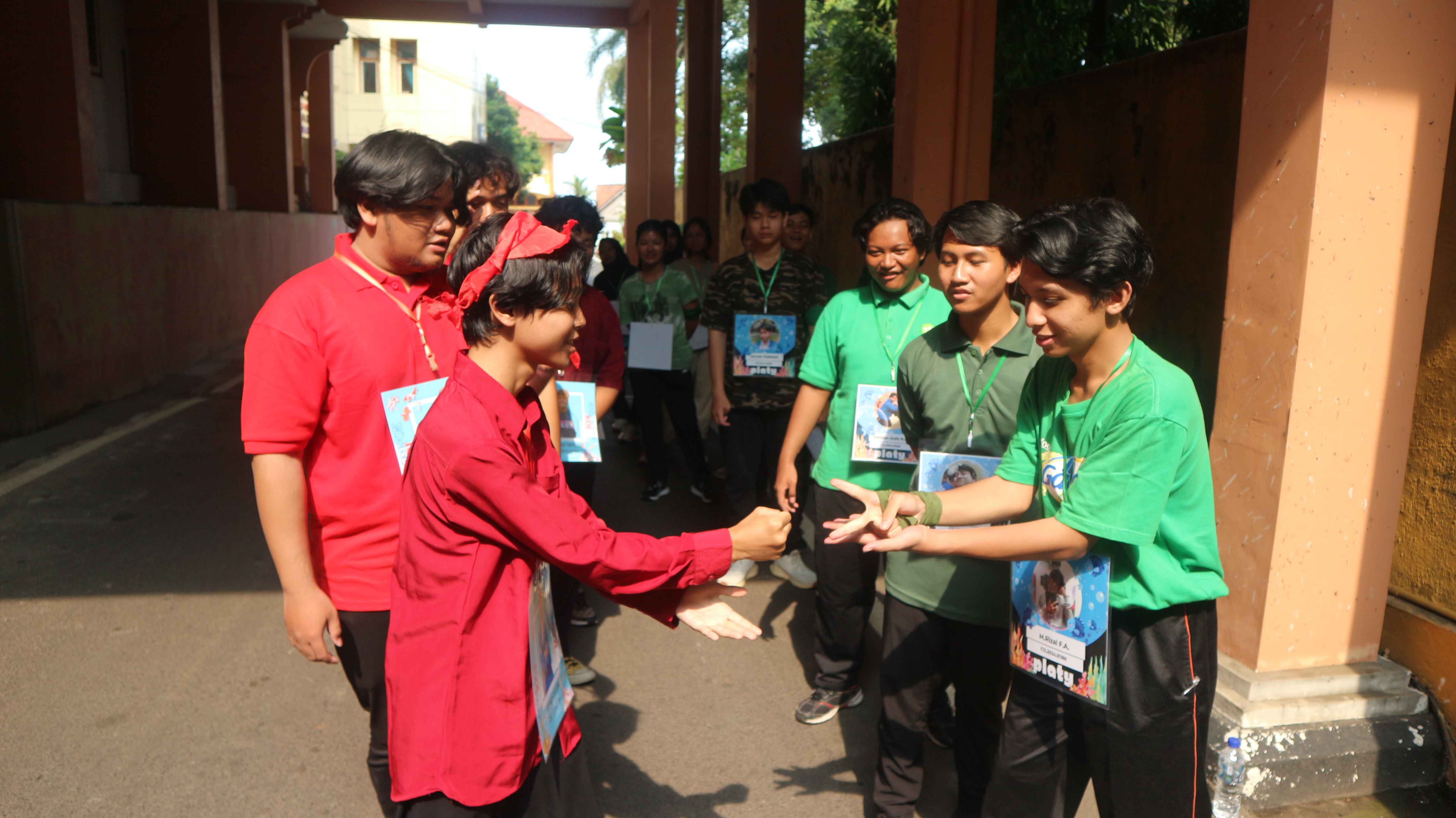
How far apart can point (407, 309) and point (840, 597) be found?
6.76 feet

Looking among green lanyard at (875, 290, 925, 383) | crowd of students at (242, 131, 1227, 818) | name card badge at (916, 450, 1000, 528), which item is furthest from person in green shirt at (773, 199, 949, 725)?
name card badge at (916, 450, 1000, 528)

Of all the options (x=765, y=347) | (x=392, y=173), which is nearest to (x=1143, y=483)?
(x=392, y=173)

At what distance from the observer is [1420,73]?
320 centimetres

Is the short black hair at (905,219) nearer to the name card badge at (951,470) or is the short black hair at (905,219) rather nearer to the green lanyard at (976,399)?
the green lanyard at (976,399)

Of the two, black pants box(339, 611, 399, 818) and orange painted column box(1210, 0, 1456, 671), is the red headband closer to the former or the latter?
black pants box(339, 611, 399, 818)

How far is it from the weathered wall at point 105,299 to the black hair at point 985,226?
8.37 m

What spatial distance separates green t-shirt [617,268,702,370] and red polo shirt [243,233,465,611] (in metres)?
4.56

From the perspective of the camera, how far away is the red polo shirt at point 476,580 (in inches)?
82.0

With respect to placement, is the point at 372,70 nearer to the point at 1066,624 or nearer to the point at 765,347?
the point at 765,347

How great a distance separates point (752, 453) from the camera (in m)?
5.50

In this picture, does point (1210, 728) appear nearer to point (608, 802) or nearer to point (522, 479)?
point (608, 802)

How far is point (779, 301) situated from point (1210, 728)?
113 inches

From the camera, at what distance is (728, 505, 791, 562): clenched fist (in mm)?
2255

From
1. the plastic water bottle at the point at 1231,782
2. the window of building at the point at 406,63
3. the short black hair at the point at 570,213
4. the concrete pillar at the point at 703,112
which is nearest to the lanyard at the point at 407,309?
the short black hair at the point at 570,213
